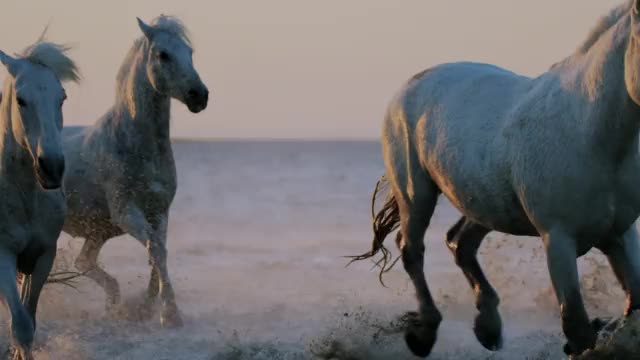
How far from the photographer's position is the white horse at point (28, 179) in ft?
18.6

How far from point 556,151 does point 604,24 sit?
2.07ft

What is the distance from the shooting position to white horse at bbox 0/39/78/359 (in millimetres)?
5684

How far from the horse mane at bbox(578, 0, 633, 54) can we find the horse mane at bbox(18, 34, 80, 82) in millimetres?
2507

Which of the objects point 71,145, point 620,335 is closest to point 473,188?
point 620,335

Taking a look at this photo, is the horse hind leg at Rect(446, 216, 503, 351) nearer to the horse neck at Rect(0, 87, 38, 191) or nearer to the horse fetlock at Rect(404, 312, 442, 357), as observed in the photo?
the horse fetlock at Rect(404, 312, 442, 357)

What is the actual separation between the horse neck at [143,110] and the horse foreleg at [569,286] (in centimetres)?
410

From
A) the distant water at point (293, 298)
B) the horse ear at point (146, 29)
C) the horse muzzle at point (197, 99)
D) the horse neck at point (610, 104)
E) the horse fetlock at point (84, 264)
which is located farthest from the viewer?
the horse fetlock at point (84, 264)

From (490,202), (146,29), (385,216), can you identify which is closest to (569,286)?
(490,202)

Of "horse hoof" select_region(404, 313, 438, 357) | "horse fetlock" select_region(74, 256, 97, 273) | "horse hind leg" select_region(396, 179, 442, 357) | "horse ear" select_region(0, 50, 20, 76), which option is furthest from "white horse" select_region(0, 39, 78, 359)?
"horse fetlock" select_region(74, 256, 97, 273)

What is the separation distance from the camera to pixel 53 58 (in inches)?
238

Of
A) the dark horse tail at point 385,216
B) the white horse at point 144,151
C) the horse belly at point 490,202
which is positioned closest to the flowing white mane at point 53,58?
the horse belly at point 490,202

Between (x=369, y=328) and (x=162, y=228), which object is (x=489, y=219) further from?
(x=162, y=228)

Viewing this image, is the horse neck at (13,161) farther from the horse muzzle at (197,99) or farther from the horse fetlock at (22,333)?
the horse muzzle at (197,99)

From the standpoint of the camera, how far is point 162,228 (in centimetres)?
895
